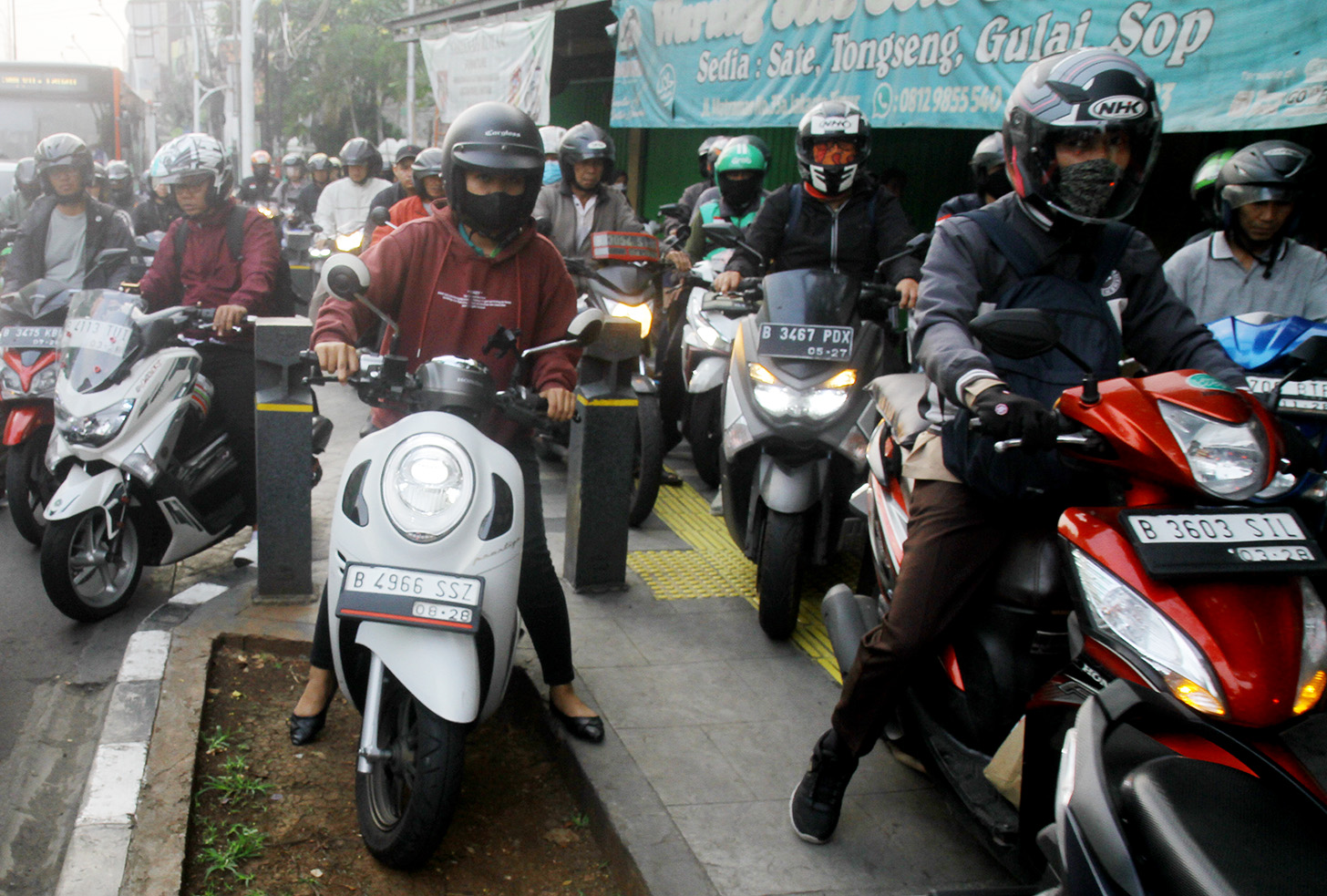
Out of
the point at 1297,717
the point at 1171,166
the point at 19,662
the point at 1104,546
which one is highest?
the point at 1171,166

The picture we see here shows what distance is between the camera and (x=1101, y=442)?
7.56 feet

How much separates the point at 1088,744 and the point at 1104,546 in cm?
57

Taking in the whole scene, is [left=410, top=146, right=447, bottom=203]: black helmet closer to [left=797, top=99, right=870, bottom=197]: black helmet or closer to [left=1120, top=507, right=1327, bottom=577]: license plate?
[left=797, top=99, right=870, bottom=197]: black helmet

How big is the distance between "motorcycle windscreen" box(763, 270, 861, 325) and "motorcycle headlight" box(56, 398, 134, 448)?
8.78 feet

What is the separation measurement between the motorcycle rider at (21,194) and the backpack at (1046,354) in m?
6.91

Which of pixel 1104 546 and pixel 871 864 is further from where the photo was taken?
pixel 871 864

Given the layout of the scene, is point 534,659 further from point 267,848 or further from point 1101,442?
point 1101,442

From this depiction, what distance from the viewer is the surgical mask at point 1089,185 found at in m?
2.67

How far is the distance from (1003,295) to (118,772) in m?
2.82

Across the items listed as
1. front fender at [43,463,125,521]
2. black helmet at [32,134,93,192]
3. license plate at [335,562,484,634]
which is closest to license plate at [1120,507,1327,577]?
license plate at [335,562,484,634]

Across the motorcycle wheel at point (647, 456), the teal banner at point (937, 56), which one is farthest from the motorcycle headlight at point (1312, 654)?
the motorcycle wheel at point (647, 456)

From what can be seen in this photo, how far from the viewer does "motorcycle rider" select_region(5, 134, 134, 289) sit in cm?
631

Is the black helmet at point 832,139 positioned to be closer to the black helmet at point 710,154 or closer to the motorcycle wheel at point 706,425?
the motorcycle wheel at point 706,425

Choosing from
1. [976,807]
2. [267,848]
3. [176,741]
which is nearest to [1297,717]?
[976,807]
